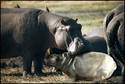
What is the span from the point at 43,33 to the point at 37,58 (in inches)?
27.2

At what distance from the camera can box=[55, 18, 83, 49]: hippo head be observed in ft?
36.3

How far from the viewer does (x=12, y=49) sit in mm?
11445

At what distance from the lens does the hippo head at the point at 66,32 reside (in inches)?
435

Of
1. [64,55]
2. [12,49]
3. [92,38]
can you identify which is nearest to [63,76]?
[64,55]

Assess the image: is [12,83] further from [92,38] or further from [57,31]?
[92,38]

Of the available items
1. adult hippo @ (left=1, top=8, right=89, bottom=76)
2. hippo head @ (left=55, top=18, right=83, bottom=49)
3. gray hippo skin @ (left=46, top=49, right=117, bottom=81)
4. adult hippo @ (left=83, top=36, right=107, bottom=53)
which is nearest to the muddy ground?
gray hippo skin @ (left=46, top=49, right=117, bottom=81)

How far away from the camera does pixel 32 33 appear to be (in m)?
11.4

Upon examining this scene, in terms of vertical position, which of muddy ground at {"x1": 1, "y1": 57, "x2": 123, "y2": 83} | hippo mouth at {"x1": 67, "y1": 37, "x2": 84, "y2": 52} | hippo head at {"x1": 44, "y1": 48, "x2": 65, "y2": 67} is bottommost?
muddy ground at {"x1": 1, "y1": 57, "x2": 123, "y2": 83}

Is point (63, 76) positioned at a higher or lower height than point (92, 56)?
lower

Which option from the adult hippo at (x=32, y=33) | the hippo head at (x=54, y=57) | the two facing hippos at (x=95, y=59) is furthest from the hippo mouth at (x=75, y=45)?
the adult hippo at (x=32, y=33)

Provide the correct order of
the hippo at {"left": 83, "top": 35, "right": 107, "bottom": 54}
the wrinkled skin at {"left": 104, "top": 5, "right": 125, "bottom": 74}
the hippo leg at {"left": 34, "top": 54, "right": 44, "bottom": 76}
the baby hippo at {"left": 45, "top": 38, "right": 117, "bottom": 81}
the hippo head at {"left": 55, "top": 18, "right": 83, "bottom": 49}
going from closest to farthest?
1. the baby hippo at {"left": 45, "top": 38, "right": 117, "bottom": 81}
2. the wrinkled skin at {"left": 104, "top": 5, "right": 125, "bottom": 74}
3. the hippo head at {"left": 55, "top": 18, "right": 83, "bottom": 49}
4. the hippo leg at {"left": 34, "top": 54, "right": 44, "bottom": 76}
5. the hippo at {"left": 83, "top": 35, "right": 107, "bottom": 54}

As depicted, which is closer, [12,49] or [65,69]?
[65,69]

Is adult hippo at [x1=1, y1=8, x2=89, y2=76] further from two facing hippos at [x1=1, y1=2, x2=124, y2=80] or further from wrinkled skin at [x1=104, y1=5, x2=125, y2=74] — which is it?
wrinkled skin at [x1=104, y1=5, x2=125, y2=74]

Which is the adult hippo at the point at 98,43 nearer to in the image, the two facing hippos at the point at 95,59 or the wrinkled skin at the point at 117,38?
the two facing hippos at the point at 95,59
